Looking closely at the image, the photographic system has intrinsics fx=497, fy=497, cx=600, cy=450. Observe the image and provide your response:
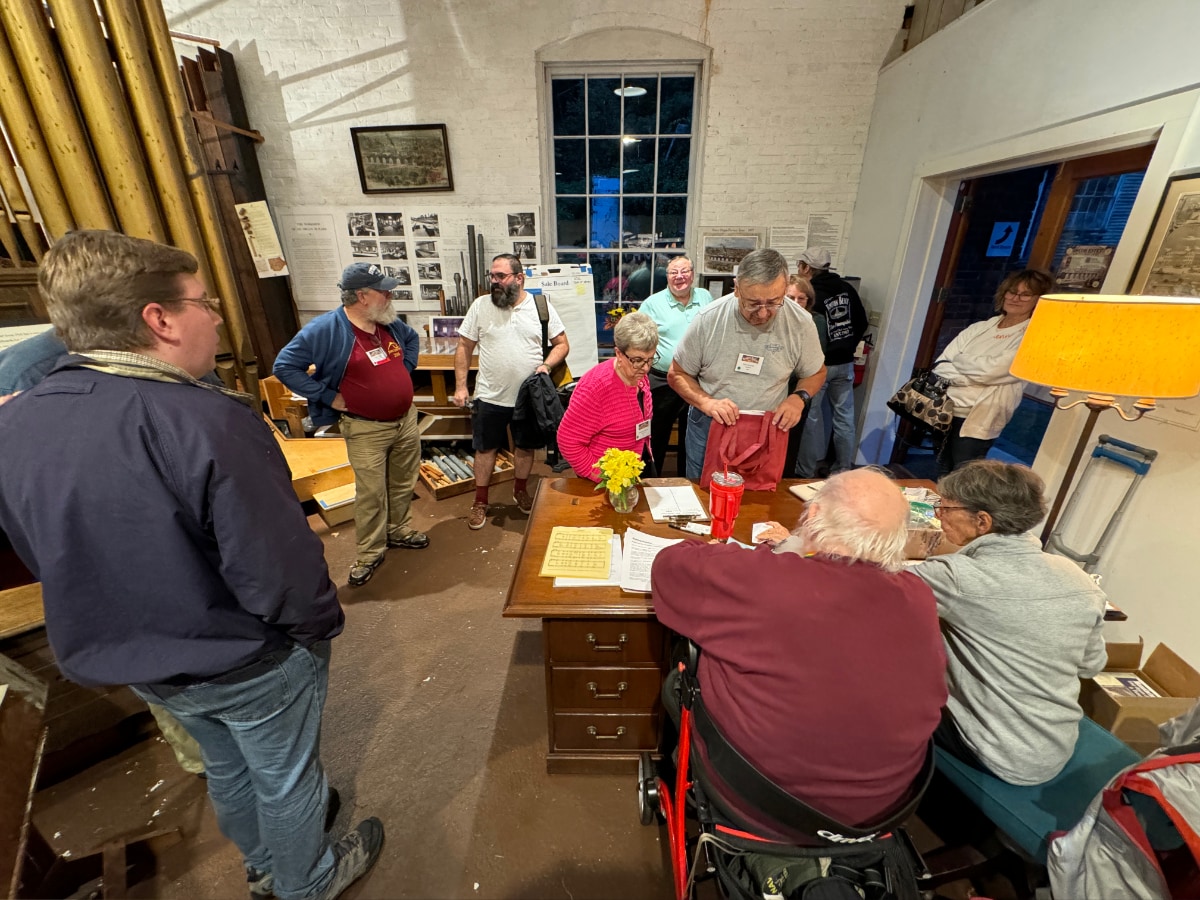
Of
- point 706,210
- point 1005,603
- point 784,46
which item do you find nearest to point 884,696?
point 1005,603

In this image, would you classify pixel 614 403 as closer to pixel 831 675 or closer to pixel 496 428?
pixel 831 675

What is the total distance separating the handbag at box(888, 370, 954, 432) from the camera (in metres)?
2.85

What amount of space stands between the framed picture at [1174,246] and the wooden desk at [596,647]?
5.41ft

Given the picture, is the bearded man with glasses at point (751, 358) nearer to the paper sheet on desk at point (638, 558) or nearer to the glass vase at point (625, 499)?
the glass vase at point (625, 499)

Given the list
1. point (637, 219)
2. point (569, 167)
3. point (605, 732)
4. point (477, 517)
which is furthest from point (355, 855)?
point (569, 167)

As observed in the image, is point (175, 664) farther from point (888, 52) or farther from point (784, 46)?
point (888, 52)

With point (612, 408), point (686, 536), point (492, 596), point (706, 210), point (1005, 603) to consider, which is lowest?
point (492, 596)

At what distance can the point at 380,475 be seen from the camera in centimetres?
289

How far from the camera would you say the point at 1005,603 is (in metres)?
1.29

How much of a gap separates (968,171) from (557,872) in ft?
14.0

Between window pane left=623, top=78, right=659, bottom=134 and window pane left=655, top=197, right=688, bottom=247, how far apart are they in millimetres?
609

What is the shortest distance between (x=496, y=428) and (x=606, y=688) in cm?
206

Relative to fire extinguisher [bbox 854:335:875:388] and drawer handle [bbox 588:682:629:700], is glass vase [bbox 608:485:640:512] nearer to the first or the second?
drawer handle [bbox 588:682:629:700]

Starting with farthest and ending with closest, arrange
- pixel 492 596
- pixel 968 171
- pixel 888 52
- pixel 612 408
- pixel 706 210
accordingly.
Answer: pixel 706 210 → pixel 888 52 → pixel 968 171 → pixel 492 596 → pixel 612 408
